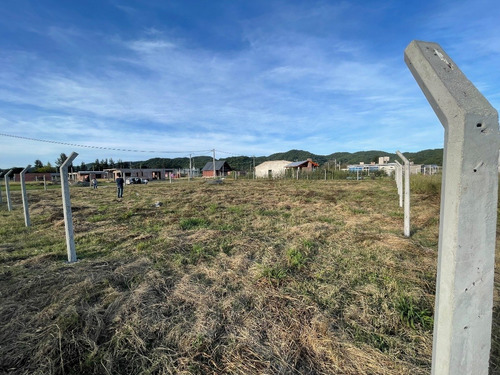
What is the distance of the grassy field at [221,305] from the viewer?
6.48 ft

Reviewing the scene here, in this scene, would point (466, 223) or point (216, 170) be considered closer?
point (466, 223)

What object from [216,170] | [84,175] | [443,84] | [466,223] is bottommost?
[84,175]

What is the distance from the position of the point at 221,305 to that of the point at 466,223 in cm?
240

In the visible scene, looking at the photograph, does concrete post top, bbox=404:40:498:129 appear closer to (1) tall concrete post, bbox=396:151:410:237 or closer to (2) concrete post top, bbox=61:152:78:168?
(1) tall concrete post, bbox=396:151:410:237

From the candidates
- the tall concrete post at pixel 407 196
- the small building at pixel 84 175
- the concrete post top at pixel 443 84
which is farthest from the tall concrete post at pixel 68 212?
the small building at pixel 84 175

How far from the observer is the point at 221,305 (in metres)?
2.74

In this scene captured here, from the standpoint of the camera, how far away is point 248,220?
7375 millimetres

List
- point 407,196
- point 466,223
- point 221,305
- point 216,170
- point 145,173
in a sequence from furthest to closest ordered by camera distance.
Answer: point 216,170
point 145,173
point 407,196
point 221,305
point 466,223

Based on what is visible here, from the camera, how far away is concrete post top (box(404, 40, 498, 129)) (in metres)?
1.00

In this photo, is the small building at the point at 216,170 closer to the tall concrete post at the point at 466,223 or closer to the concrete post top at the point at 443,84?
the concrete post top at the point at 443,84

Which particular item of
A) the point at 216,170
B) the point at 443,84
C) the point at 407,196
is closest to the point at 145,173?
the point at 216,170

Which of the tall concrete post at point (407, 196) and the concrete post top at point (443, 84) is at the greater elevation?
the concrete post top at point (443, 84)

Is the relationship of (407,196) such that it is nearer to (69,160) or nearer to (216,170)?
(69,160)

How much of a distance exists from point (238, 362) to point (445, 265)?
1653 mm
